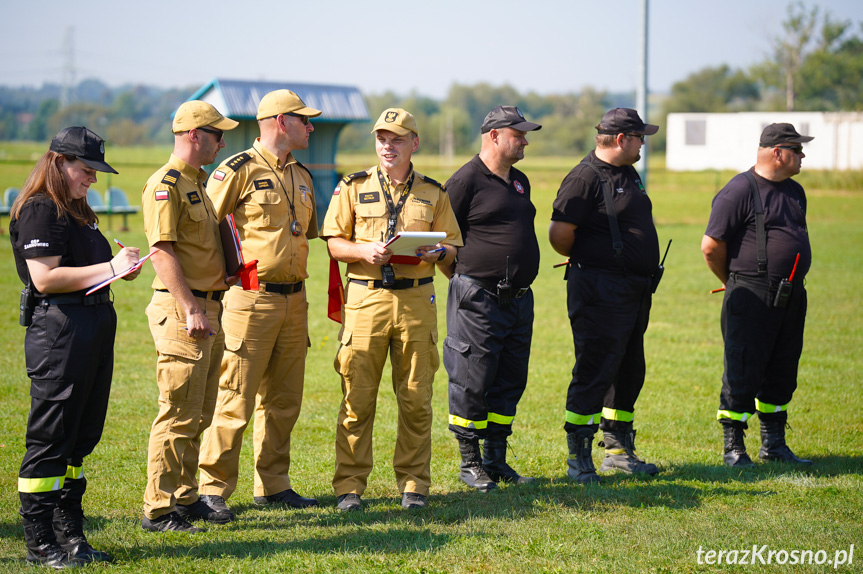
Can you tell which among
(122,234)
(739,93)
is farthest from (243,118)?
(739,93)

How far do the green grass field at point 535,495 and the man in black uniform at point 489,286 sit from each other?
56cm

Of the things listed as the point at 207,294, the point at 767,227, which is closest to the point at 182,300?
the point at 207,294

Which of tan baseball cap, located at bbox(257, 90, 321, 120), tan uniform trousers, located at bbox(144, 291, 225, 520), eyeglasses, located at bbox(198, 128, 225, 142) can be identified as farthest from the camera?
tan baseball cap, located at bbox(257, 90, 321, 120)

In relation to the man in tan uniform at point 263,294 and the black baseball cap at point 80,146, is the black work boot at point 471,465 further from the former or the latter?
the black baseball cap at point 80,146

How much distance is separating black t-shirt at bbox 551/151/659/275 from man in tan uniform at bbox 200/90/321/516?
194 cm

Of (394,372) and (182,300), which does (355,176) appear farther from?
(182,300)

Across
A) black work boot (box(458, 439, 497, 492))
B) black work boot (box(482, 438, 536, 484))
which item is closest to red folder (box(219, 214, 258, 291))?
black work boot (box(458, 439, 497, 492))

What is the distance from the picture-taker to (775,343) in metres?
6.59

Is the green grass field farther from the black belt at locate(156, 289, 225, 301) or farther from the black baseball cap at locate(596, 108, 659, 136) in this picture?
the black baseball cap at locate(596, 108, 659, 136)

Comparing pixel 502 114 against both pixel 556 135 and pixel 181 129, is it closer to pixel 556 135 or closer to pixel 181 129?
pixel 181 129

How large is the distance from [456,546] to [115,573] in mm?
1820

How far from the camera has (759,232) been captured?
6.39 m

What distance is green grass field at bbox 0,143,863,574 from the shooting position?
4547 millimetres

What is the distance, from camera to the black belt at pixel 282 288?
512cm
